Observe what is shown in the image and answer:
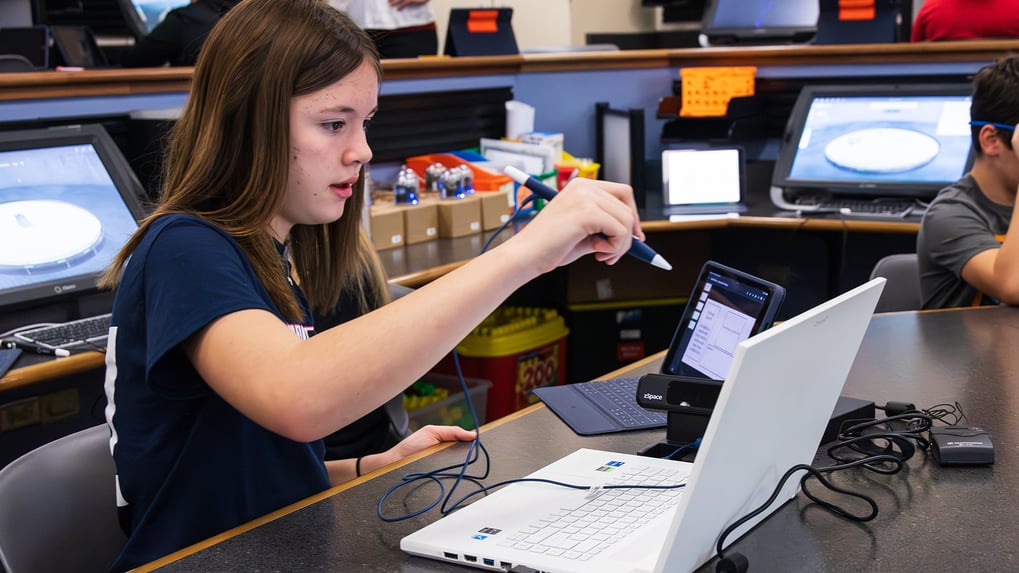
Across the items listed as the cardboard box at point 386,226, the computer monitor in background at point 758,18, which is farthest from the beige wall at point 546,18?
the cardboard box at point 386,226

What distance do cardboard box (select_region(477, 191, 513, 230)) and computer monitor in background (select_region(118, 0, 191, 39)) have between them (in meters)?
1.82

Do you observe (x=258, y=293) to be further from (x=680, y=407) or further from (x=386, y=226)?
(x=386, y=226)

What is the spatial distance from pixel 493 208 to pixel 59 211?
4.41 feet

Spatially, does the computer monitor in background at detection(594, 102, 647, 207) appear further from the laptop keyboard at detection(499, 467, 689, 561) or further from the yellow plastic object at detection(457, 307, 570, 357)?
the laptop keyboard at detection(499, 467, 689, 561)

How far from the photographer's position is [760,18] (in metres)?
4.72

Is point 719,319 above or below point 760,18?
below

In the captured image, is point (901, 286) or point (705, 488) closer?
point (705, 488)

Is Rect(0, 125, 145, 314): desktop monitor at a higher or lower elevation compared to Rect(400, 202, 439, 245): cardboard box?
higher

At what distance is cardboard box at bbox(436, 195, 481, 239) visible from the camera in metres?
3.22

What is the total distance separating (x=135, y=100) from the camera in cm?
286

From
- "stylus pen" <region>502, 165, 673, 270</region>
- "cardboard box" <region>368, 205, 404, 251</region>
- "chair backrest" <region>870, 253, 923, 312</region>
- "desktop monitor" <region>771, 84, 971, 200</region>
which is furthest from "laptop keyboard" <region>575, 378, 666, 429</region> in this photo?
"desktop monitor" <region>771, 84, 971, 200</region>

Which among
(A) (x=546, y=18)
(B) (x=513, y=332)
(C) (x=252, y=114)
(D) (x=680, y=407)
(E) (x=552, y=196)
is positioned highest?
(A) (x=546, y=18)

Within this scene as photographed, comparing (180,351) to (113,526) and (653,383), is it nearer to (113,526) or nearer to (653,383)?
(113,526)

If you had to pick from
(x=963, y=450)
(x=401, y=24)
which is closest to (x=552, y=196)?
(x=963, y=450)
